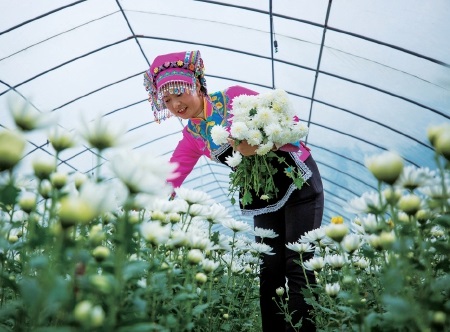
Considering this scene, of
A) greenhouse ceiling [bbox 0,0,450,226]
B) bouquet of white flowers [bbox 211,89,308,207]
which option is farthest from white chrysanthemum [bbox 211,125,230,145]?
greenhouse ceiling [bbox 0,0,450,226]

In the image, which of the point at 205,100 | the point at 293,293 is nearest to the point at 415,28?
the point at 205,100

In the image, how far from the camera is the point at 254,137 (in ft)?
4.95

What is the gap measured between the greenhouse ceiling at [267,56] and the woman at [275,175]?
1888 mm

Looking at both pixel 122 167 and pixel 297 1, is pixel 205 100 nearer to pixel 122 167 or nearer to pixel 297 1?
pixel 122 167

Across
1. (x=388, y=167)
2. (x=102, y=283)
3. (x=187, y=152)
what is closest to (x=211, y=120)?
(x=187, y=152)

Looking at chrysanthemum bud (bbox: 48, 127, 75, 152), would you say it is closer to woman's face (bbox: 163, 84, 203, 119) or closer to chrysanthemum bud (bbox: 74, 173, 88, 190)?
chrysanthemum bud (bbox: 74, 173, 88, 190)

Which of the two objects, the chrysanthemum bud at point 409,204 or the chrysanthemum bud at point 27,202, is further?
the chrysanthemum bud at point 27,202

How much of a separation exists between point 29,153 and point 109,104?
112 centimetres

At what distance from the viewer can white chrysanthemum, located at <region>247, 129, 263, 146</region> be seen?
4.94 ft

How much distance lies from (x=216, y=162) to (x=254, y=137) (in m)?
0.76

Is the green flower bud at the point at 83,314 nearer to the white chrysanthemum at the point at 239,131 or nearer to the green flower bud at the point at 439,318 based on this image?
the green flower bud at the point at 439,318

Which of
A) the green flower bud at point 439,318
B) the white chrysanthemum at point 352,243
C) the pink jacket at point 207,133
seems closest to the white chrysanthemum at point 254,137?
the pink jacket at point 207,133

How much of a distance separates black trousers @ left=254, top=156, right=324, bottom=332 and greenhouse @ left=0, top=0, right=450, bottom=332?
2cm

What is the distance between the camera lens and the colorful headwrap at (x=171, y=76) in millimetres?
1856
